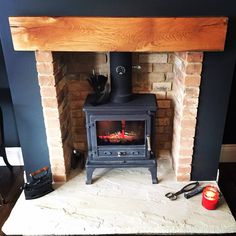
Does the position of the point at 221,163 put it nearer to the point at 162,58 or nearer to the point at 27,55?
the point at 162,58

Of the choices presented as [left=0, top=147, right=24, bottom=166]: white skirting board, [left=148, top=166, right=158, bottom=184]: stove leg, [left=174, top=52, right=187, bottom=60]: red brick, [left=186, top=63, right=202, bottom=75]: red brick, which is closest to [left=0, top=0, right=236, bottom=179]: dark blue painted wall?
[left=186, top=63, right=202, bottom=75]: red brick

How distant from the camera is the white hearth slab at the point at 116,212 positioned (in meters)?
1.87

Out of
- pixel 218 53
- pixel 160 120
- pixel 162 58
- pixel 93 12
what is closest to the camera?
pixel 93 12

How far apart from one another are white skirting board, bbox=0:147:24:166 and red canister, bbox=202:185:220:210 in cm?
167

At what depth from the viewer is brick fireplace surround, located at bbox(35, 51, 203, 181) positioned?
1.96 metres

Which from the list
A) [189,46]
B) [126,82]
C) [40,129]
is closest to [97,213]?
[40,129]

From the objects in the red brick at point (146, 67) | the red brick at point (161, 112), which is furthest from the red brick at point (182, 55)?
the red brick at point (161, 112)

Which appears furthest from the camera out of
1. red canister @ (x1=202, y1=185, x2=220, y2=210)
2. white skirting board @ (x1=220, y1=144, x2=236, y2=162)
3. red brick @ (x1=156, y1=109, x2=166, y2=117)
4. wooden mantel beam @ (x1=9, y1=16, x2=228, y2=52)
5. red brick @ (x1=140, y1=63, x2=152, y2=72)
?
white skirting board @ (x1=220, y1=144, x2=236, y2=162)

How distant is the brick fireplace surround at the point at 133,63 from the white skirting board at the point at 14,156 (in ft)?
1.73

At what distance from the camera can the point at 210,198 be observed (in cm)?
198

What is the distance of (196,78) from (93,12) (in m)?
0.81

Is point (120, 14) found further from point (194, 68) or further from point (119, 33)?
point (194, 68)

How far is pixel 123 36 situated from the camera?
1.76 metres

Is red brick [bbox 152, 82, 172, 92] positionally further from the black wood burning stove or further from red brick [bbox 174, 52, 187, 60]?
red brick [bbox 174, 52, 187, 60]
